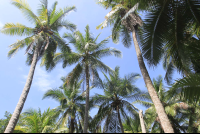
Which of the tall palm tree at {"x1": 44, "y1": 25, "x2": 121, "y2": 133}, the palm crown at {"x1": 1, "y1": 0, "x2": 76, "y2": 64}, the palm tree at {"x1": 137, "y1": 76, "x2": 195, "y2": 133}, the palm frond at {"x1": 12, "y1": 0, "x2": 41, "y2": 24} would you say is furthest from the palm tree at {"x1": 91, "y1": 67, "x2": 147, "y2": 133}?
the palm frond at {"x1": 12, "y1": 0, "x2": 41, "y2": 24}

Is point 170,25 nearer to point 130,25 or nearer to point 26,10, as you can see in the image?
point 130,25

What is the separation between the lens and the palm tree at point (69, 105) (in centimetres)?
1411

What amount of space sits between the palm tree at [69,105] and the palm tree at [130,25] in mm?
6840

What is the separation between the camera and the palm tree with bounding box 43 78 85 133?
14.1m

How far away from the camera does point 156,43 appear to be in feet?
19.6

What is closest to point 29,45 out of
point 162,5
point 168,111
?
point 162,5

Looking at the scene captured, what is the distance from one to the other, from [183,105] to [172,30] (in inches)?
597

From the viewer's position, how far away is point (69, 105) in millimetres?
15086

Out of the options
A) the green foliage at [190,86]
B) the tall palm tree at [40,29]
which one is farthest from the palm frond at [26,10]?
the green foliage at [190,86]

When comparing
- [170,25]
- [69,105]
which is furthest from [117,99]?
[170,25]

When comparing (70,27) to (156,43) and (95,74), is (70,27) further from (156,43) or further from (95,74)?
(156,43)

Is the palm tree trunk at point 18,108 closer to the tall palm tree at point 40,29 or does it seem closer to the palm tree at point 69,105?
the tall palm tree at point 40,29

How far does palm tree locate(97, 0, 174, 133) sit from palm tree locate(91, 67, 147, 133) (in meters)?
4.35

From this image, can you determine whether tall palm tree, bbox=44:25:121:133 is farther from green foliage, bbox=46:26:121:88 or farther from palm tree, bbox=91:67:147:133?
palm tree, bbox=91:67:147:133
